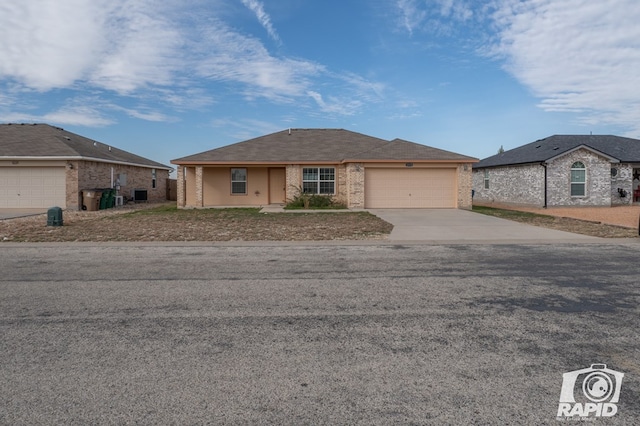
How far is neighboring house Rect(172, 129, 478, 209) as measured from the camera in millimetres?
22922

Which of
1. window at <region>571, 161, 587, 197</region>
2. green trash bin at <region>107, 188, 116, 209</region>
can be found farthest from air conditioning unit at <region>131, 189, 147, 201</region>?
window at <region>571, 161, 587, 197</region>

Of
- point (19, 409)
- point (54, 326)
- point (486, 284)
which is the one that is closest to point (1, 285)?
point (54, 326)

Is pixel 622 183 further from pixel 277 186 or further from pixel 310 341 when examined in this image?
pixel 310 341

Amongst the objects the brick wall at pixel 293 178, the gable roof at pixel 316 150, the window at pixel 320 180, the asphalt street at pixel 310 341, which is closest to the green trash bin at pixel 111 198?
the gable roof at pixel 316 150

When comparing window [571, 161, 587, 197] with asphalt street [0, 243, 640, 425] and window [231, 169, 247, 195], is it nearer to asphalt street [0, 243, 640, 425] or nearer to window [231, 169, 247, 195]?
asphalt street [0, 243, 640, 425]

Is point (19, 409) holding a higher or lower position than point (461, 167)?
lower

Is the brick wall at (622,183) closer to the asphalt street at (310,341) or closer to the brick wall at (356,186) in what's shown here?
the brick wall at (356,186)

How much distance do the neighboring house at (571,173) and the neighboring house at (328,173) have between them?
515cm

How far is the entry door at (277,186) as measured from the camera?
26.2 meters

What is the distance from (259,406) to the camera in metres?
3.11

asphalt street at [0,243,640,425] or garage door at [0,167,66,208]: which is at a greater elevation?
garage door at [0,167,66,208]

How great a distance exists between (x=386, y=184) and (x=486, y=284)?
16.7 metres

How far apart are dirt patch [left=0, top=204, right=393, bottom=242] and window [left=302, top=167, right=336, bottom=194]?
21.5 feet

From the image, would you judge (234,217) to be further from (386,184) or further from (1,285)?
(1,285)
